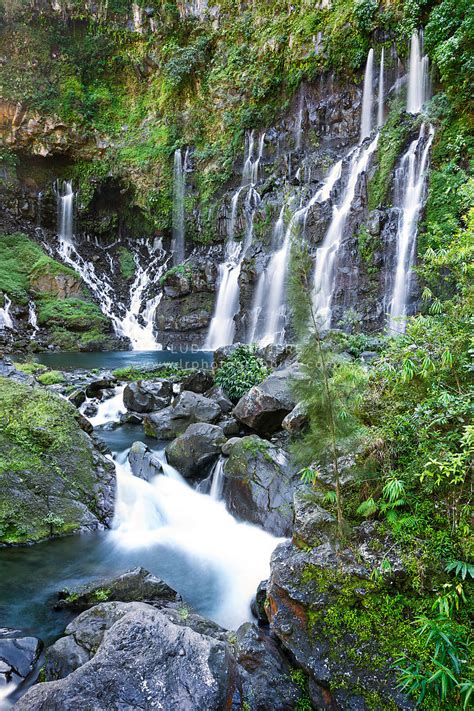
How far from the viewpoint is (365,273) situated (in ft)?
55.6

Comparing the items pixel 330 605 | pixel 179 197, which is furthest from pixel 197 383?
pixel 179 197

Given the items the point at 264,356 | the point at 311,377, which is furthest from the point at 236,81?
the point at 311,377

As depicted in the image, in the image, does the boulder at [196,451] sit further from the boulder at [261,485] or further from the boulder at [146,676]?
the boulder at [146,676]

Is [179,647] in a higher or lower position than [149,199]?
lower

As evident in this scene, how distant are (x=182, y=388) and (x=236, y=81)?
23.7 m

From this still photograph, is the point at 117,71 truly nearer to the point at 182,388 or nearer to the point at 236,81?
the point at 236,81

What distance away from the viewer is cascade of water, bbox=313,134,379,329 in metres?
17.7

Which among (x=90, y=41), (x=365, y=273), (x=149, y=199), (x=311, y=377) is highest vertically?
(x=90, y=41)

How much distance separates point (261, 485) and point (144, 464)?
2565 mm

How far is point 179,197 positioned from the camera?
92.6ft

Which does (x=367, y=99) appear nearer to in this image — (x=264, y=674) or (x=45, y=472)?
(x=45, y=472)

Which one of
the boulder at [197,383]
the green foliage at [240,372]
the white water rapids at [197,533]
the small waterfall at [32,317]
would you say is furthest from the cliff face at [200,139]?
the white water rapids at [197,533]

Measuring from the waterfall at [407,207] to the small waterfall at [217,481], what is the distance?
10728 mm

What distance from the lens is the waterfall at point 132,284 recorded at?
26047 millimetres
